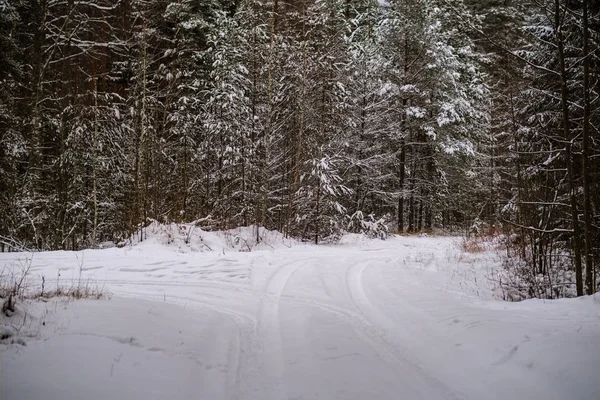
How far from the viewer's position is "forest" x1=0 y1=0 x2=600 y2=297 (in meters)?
11.4

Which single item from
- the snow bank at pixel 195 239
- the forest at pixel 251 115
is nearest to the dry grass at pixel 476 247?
the forest at pixel 251 115

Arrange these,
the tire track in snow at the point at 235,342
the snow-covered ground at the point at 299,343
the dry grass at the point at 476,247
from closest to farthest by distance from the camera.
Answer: the snow-covered ground at the point at 299,343 < the tire track in snow at the point at 235,342 < the dry grass at the point at 476,247

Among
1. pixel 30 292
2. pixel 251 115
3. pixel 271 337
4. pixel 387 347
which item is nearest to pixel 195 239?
pixel 30 292

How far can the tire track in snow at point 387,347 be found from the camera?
11.6 feet

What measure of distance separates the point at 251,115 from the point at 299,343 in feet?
45.1

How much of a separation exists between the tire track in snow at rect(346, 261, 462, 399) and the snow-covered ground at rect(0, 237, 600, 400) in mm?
22

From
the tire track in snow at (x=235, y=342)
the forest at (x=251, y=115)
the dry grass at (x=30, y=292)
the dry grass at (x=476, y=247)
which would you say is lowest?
the tire track in snow at (x=235, y=342)

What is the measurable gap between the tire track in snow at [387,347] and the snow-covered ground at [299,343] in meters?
0.02

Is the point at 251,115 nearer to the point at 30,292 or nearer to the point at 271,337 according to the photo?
the point at 30,292

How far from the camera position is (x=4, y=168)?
13.1m

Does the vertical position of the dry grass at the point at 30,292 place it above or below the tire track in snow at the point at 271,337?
above

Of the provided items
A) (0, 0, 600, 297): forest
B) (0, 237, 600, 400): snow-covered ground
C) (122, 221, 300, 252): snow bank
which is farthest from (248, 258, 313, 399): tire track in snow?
(0, 0, 600, 297): forest

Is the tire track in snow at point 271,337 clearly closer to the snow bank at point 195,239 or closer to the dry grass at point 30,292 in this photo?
the dry grass at point 30,292

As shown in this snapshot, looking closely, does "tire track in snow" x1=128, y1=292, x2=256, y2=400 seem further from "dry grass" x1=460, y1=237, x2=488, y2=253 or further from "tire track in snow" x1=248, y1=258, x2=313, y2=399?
"dry grass" x1=460, y1=237, x2=488, y2=253
